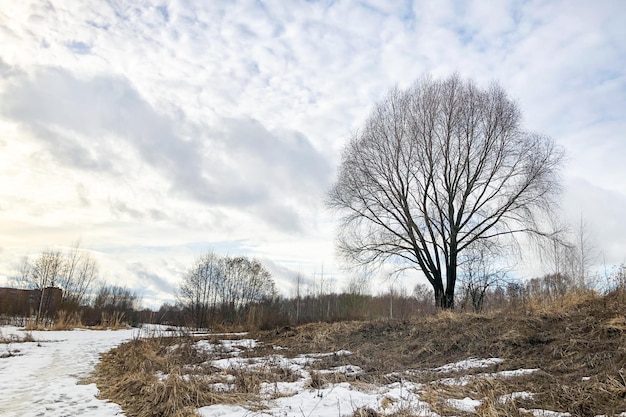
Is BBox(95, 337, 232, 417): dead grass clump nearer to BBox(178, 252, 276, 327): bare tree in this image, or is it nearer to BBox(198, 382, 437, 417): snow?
BBox(198, 382, 437, 417): snow

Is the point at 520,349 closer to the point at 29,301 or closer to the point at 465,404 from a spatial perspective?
the point at 465,404

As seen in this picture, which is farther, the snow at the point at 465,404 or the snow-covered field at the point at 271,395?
the snow-covered field at the point at 271,395

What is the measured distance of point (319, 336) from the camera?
1230cm

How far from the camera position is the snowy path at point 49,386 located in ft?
17.4

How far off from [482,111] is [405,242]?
6.86m

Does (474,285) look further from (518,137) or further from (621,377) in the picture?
(621,377)

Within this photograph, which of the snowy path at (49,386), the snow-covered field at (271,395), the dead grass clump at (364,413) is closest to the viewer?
the dead grass clump at (364,413)

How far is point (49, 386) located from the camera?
6738 millimetres

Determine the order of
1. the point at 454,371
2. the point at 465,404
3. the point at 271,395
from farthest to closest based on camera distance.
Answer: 1. the point at 454,371
2. the point at 271,395
3. the point at 465,404

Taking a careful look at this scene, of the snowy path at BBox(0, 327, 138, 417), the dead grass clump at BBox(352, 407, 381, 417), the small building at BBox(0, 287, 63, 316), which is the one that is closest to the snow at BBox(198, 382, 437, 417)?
the dead grass clump at BBox(352, 407, 381, 417)

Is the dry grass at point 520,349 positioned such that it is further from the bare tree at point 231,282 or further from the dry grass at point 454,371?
the bare tree at point 231,282

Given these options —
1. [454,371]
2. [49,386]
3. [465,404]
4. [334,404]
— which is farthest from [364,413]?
[49,386]

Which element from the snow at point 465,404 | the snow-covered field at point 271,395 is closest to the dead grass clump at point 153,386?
the snow-covered field at point 271,395

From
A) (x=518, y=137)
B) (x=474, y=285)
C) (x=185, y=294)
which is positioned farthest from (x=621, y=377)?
(x=185, y=294)
